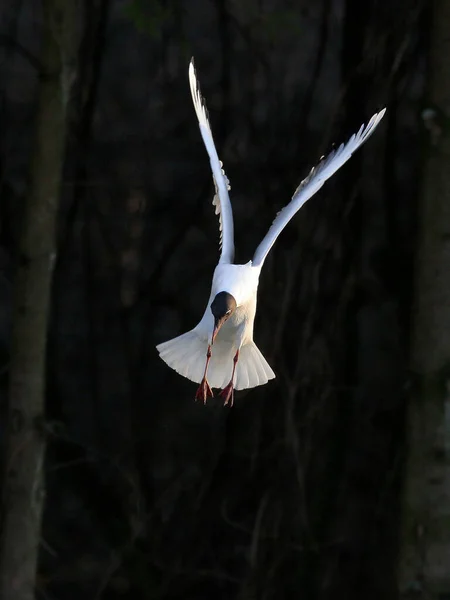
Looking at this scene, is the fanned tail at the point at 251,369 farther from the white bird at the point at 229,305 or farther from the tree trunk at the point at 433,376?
the tree trunk at the point at 433,376

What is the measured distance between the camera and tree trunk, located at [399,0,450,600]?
336cm

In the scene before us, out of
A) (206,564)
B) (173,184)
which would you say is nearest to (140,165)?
(173,184)

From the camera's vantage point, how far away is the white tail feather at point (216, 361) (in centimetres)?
273

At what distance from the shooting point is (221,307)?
7.64 feet

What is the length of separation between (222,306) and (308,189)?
13.8 inches

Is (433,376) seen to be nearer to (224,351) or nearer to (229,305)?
(224,351)

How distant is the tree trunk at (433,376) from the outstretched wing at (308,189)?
0.85 metres

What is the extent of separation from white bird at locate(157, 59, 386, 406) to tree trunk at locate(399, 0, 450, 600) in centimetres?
78

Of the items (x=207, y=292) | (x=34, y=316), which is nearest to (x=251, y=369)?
(x=34, y=316)

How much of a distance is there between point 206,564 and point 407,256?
1.50 m

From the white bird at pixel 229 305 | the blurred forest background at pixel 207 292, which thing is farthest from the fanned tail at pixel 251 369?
the blurred forest background at pixel 207 292

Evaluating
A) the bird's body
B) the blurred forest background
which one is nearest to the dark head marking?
the bird's body

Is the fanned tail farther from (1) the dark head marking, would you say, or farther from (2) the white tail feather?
(1) the dark head marking

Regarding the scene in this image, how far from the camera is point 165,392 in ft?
15.1
